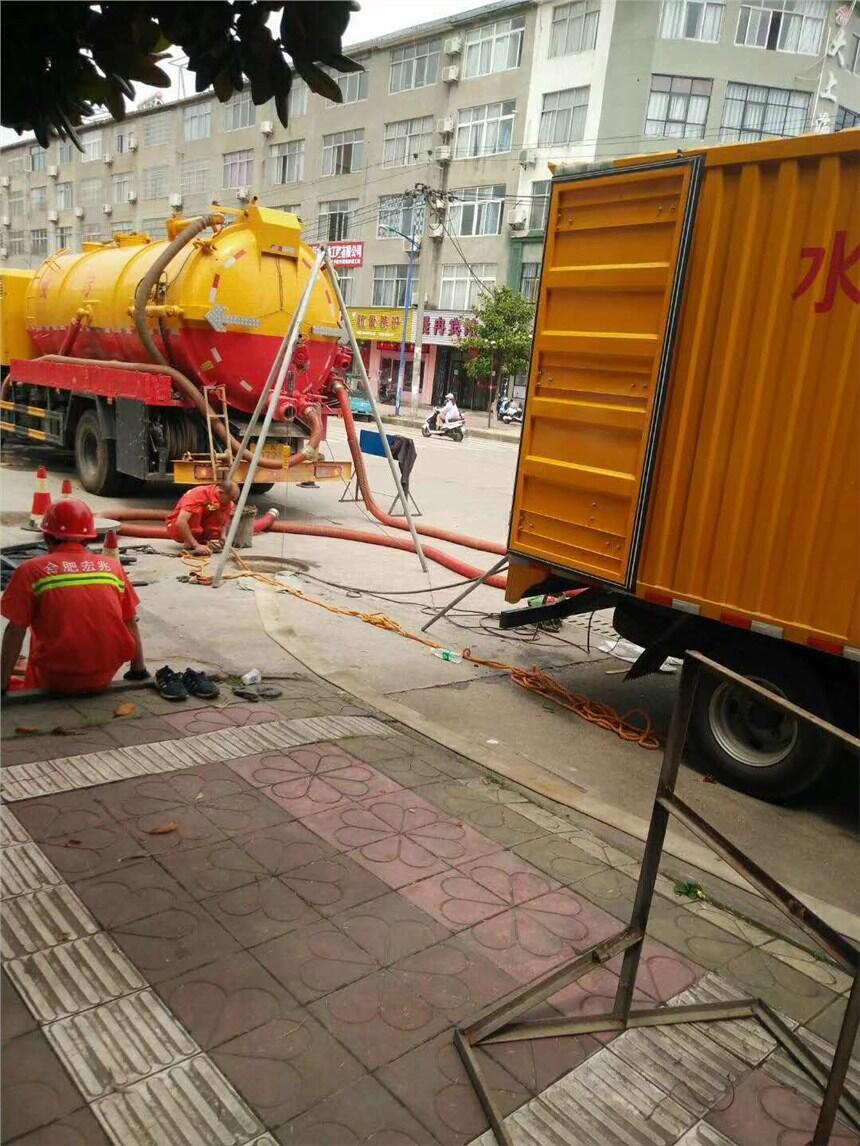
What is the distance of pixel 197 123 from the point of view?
3525cm

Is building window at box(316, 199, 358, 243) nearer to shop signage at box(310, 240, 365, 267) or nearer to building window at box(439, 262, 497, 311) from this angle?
shop signage at box(310, 240, 365, 267)

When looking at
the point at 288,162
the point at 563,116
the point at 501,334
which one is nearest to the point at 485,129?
the point at 563,116

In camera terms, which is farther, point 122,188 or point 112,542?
point 122,188

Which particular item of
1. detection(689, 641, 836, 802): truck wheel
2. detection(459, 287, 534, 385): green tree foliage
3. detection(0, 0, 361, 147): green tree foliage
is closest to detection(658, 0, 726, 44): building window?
detection(459, 287, 534, 385): green tree foliage

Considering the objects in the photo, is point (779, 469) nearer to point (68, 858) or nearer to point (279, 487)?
A: point (68, 858)

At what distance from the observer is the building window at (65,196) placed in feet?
125

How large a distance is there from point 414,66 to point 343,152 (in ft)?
15.0

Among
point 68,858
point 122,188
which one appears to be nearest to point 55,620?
point 68,858

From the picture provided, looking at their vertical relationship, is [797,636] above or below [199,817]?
above

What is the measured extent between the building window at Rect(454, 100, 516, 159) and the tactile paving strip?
35261 millimetres

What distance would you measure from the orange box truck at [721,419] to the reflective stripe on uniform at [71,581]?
260cm

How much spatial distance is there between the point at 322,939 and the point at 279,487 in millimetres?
11052

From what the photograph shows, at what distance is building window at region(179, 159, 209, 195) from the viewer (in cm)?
3584

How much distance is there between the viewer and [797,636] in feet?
13.8
